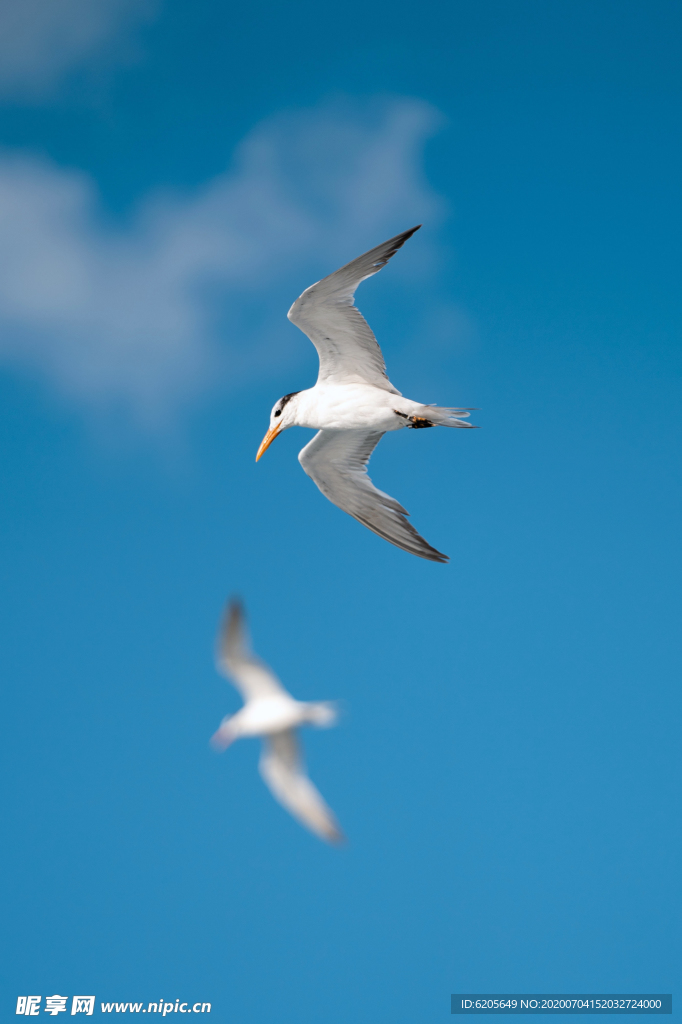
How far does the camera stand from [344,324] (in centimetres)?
1093

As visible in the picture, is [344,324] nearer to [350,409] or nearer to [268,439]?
[350,409]

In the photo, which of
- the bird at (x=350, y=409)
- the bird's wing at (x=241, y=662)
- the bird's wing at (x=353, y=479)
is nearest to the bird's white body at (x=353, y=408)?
the bird at (x=350, y=409)

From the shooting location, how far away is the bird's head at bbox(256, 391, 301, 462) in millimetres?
11945

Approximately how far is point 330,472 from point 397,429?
1421 millimetres

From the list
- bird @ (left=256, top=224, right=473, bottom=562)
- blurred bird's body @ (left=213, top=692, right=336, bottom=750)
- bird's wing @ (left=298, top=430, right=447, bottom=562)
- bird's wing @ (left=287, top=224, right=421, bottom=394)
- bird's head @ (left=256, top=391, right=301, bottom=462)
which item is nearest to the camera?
blurred bird's body @ (left=213, top=692, right=336, bottom=750)

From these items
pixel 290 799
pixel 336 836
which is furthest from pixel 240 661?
pixel 336 836

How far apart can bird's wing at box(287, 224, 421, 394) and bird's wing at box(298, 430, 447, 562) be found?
109cm

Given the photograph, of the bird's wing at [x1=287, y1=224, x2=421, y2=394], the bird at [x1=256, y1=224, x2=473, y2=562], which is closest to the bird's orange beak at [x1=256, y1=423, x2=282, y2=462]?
the bird at [x1=256, y1=224, x2=473, y2=562]

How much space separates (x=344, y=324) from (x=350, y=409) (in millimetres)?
1108

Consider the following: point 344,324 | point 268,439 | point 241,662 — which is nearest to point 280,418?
point 268,439

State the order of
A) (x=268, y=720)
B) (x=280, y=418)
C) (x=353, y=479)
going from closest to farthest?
(x=268, y=720) → (x=280, y=418) → (x=353, y=479)

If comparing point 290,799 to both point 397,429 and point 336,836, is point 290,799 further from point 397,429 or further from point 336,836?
point 397,429

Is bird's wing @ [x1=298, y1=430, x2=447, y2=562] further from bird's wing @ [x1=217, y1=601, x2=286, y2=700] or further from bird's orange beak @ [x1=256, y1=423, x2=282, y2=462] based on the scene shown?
bird's wing @ [x1=217, y1=601, x2=286, y2=700]

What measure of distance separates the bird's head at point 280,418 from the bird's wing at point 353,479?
1.68 feet
